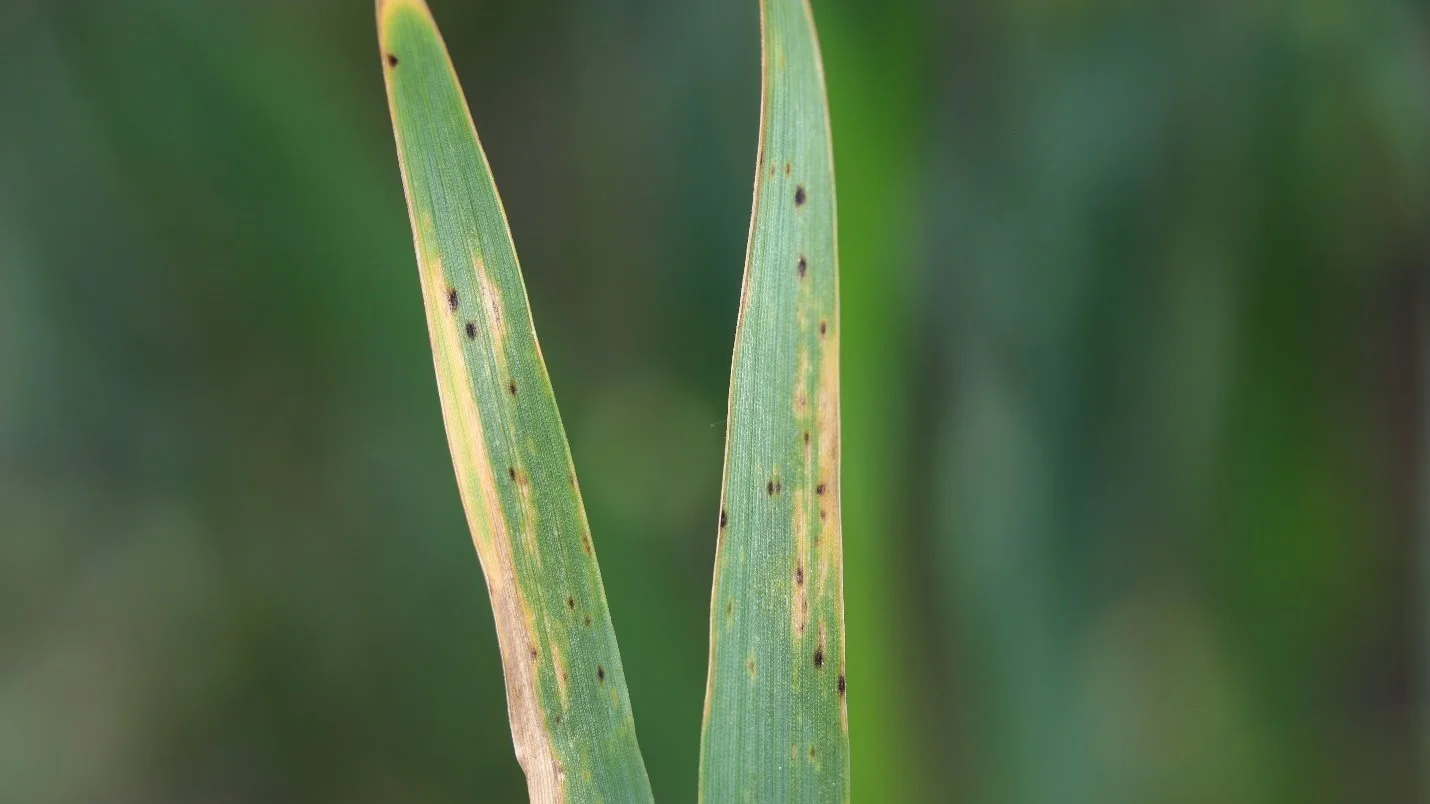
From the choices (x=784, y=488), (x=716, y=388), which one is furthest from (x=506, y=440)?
(x=716, y=388)

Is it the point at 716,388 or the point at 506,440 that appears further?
the point at 716,388

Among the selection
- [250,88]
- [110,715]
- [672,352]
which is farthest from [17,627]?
[672,352]

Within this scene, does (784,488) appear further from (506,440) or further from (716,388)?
(716,388)

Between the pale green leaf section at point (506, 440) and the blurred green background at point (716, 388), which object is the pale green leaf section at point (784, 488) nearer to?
the pale green leaf section at point (506, 440)

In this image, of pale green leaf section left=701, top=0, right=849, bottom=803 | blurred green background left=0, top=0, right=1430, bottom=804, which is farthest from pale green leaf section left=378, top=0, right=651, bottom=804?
blurred green background left=0, top=0, right=1430, bottom=804

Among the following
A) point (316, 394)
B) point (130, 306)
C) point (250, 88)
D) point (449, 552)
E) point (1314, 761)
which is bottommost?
point (1314, 761)

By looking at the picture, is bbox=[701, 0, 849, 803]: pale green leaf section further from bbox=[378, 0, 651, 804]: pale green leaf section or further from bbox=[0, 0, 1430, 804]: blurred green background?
bbox=[0, 0, 1430, 804]: blurred green background

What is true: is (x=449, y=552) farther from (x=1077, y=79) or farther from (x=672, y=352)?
(x=1077, y=79)
